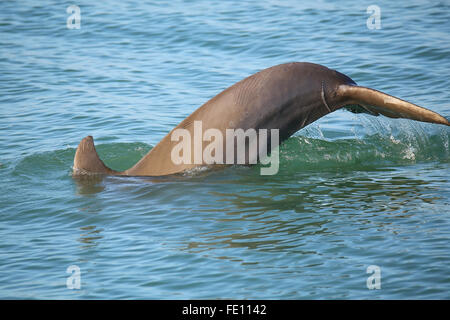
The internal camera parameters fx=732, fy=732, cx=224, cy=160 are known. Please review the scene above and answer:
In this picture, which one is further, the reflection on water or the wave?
the wave

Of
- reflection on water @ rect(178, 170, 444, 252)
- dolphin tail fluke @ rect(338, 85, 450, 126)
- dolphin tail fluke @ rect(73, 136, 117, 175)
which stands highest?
dolphin tail fluke @ rect(338, 85, 450, 126)

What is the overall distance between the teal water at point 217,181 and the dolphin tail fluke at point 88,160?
8.0 inches

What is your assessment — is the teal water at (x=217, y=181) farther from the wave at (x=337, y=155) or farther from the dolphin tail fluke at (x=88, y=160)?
the dolphin tail fluke at (x=88, y=160)

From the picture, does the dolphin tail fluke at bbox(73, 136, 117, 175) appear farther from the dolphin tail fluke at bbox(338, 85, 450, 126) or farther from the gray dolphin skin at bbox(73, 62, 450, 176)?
the dolphin tail fluke at bbox(338, 85, 450, 126)

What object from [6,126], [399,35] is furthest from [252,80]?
[399,35]

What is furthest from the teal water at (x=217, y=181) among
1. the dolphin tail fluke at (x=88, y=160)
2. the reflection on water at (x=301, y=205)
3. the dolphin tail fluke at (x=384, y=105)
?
the dolphin tail fluke at (x=384, y=105)

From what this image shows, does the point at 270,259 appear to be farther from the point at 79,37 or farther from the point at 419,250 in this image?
the point at 79,37

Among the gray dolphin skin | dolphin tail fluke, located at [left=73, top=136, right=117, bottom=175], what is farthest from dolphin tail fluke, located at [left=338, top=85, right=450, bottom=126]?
dolphin tail fluke, located at [left=73, top=136, right=117, bottom=175]

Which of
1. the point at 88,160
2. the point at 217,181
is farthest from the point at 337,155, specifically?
the point at 88,160

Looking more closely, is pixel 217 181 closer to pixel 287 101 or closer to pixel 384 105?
pixel 287 101

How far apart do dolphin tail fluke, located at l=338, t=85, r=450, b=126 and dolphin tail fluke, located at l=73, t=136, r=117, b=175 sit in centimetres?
366

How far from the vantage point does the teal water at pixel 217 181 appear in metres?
7.81

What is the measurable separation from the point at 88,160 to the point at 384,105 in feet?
14.2

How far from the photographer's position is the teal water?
781cm
